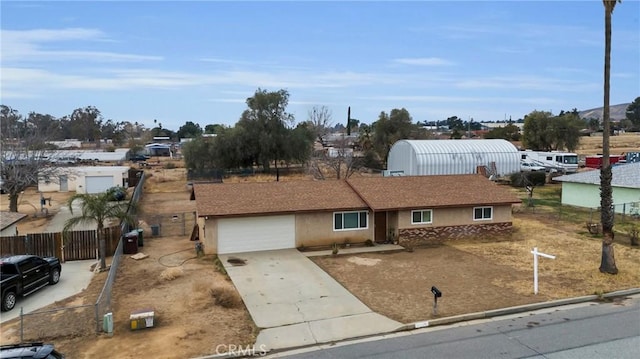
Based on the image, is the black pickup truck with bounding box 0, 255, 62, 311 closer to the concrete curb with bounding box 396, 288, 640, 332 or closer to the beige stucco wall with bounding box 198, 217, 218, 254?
the beige stucco wall with bounding box 198, 217, 218, 254

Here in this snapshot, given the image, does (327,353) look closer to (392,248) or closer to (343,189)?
(392,248)

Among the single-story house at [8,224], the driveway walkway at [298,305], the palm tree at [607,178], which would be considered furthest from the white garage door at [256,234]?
the palm tree at [607,178]

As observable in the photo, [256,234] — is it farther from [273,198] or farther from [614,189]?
[614,189]

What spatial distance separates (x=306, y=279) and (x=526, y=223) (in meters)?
18.0

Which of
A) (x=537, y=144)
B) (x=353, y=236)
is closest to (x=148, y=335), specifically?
(x=353, y=236)

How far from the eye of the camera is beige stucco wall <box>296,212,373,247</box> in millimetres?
25156

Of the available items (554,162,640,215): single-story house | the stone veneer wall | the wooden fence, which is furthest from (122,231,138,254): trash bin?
(554,162,640,215): single-story house

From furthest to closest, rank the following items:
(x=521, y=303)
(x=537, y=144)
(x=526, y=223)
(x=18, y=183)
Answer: (x=537, y=144) → (x=18, y=183) → (x=526, y=223) → (x=521, y=303)

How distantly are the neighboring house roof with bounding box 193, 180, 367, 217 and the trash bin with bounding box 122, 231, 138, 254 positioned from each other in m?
3.36

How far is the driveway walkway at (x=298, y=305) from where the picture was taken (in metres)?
13.9

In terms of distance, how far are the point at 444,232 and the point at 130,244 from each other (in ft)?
52.8

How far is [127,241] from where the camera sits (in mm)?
23781

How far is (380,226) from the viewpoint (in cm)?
2664

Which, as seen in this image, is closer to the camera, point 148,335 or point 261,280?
point 148,335
